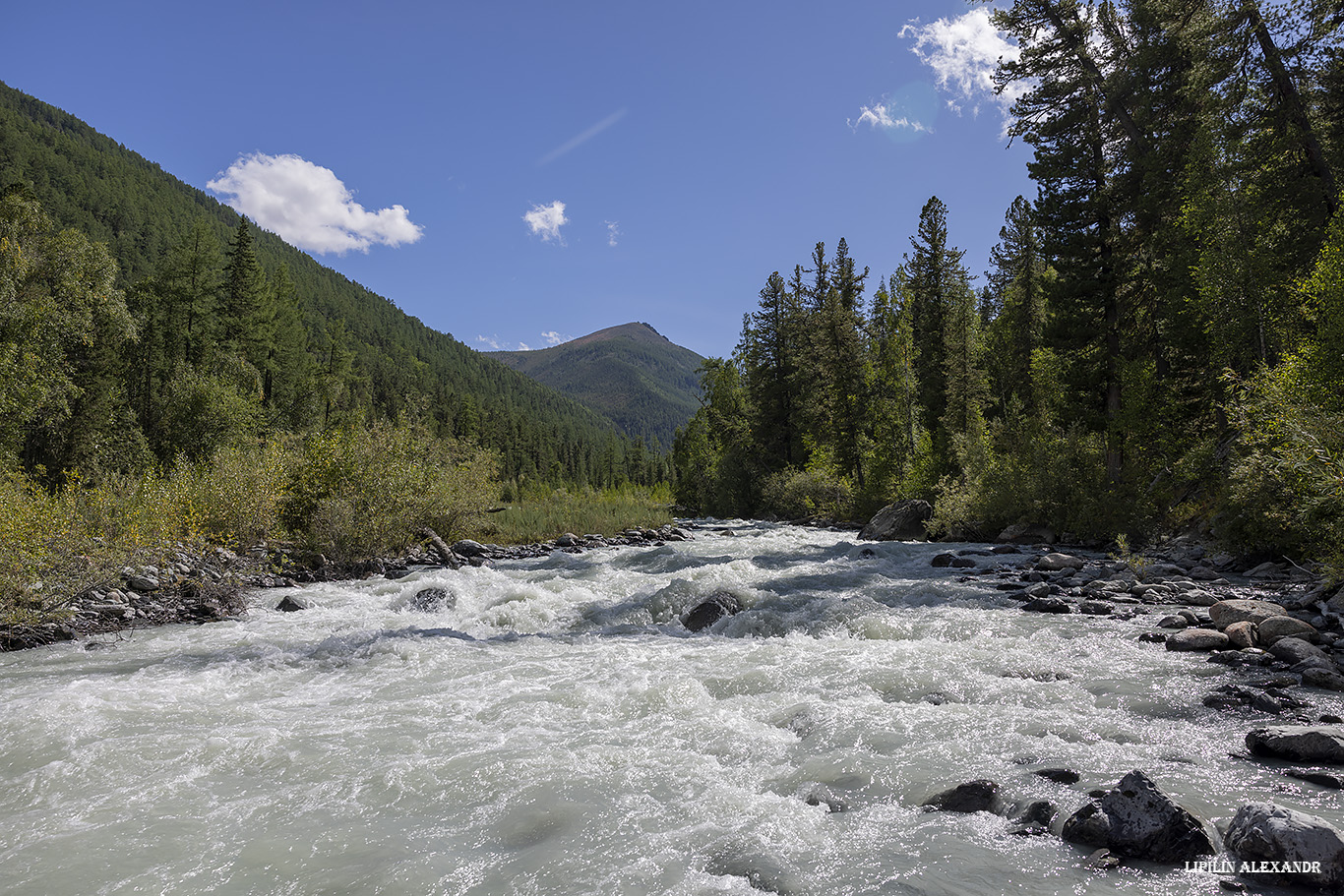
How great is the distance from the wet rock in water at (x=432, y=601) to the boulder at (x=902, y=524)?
58.5ft

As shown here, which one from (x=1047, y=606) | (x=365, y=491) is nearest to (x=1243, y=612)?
(x=1047, y=606)

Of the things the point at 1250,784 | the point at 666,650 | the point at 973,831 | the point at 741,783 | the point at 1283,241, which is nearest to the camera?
the point at 973,831

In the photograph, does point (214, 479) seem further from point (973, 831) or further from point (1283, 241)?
point (1283, 241)

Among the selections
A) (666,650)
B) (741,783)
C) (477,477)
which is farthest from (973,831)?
(477,477)

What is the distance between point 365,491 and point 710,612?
11.1 metres

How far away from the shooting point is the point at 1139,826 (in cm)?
346

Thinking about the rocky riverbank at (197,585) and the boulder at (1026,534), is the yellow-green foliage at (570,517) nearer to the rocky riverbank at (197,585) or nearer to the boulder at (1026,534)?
the rocky riverbank at (197,585)

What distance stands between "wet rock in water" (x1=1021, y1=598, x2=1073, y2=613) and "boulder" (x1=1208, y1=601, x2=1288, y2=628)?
6.21ft

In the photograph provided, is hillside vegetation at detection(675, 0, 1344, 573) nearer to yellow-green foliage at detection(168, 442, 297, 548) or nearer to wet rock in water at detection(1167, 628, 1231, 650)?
wet rock in water at detection(1167, 628, 1231, 650)

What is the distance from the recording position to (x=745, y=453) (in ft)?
154

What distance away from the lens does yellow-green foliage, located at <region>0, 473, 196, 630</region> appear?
830 cm

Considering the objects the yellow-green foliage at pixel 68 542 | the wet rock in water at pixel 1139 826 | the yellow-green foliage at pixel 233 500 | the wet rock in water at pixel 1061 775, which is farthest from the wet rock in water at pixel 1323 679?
the yellow-green foliage at pixel 233 500

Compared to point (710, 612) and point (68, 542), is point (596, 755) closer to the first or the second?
point (710, 612)

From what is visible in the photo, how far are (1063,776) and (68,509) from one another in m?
13.9
